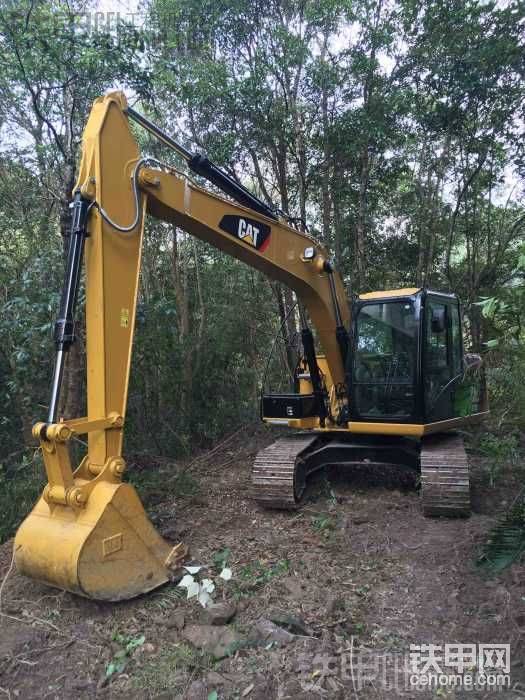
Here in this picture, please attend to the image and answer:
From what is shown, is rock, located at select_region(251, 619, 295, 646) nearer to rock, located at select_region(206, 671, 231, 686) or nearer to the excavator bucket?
rock, located at select_region(206, 671, 231, 686)

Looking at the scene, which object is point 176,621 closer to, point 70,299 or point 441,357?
point 70,299

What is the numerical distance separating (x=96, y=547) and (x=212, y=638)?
859 millimetres

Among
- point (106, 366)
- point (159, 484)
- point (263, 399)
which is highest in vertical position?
point (106, 366)

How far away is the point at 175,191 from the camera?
4094mm

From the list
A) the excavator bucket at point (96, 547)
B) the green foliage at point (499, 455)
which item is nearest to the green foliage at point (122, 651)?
the excavator bucket at point (96, 547)

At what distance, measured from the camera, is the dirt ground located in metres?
2.68

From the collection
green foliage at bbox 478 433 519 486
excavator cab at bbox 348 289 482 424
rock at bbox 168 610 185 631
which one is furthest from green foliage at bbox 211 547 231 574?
green foliage at bbox 478 433 519 486

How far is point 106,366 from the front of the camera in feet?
11.8

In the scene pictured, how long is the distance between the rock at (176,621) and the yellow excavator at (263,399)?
290 millimetres

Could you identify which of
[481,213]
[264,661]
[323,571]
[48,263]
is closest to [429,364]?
[323,571]

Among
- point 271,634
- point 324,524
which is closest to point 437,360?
point 324,524

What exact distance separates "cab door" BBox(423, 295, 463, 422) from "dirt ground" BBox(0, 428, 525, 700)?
1096mm

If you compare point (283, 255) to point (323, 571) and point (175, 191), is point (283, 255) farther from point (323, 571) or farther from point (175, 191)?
point (323, 571)

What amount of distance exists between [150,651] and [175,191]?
10.3 feet
